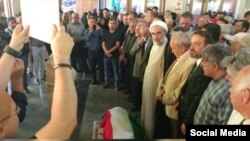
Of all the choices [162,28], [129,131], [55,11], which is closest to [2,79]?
[55,11]

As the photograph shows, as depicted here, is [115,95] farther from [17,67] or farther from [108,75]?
[17,67]

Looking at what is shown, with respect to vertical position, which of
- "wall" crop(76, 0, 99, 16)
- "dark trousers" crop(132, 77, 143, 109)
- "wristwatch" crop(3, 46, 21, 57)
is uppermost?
"wall" crop(76, 0, 99, 16)

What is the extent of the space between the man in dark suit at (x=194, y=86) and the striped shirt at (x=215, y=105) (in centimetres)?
13

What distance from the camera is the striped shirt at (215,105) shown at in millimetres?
1640

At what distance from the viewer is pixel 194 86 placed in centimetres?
202

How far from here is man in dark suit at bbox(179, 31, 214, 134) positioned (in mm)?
1980

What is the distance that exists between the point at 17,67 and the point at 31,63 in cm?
394

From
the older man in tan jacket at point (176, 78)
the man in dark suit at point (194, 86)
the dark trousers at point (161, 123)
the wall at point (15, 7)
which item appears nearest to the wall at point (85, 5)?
the wall at point (15, 7)

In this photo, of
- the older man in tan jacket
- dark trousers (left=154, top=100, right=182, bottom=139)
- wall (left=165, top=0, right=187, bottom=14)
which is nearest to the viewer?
the older man in tan jacket

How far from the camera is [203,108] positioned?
1.81m

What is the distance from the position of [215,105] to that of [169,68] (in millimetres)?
971

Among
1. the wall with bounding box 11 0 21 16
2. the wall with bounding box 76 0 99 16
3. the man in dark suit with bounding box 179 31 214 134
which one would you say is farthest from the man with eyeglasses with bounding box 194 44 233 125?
the wall with bounding box 76 0 99 16

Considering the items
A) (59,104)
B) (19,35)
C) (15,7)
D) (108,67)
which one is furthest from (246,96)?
(15,7)

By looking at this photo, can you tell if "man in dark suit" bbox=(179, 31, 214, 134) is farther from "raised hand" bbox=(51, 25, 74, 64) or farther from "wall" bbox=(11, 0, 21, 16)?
"wall" bbox=(11, 0, 21, 16)
